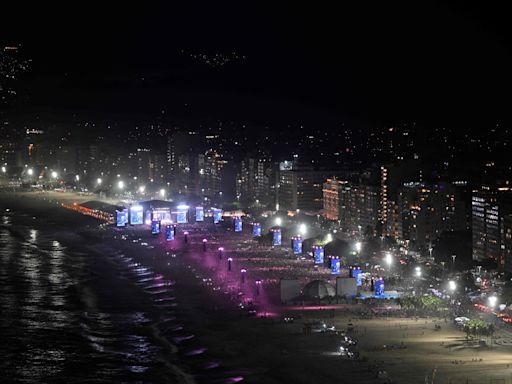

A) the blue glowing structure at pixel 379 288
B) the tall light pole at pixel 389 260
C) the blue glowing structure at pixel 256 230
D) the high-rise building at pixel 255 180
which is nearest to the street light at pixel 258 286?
the blue glowing structure at pixel 379 288

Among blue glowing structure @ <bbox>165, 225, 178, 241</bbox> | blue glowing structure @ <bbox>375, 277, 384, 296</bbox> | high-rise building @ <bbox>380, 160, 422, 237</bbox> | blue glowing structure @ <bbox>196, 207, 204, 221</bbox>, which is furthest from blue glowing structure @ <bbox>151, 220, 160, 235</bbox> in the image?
blue glowing structure @ <bbox>375, 277, 384, 296</bbox>

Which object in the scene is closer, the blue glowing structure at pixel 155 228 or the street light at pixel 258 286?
the street light at pixel 258 286

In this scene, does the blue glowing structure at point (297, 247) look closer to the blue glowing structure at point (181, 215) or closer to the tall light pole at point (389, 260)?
the tall light pole at point (389, 260)

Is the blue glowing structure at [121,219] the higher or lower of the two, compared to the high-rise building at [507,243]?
higher

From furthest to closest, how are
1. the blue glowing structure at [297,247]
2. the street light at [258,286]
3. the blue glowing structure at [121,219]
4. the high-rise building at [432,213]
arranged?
the blue glowing structure at [121,219]
the high-rise building at [432,213]
the blue glowing structure at [297,247]
the street light at [258,286]

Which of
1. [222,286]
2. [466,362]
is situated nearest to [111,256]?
[222,286]

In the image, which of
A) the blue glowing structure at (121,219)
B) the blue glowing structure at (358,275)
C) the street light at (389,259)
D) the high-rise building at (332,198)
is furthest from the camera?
the high-rise building at (332,198)

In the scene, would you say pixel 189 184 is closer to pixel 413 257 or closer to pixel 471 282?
pixel 413 257
